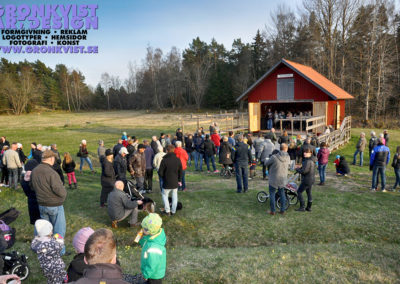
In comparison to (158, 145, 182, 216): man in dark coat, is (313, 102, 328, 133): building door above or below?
above

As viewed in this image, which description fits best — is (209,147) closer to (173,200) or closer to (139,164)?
(139,164)

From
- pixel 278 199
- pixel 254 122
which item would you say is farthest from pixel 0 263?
pixel 254 122

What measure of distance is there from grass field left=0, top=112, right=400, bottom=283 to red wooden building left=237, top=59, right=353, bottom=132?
10944 millimetres

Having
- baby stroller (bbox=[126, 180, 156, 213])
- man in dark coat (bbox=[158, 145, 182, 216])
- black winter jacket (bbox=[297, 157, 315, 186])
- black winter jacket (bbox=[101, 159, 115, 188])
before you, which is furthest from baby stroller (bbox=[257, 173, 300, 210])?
black winter jacket (bbox=[101, 159, 115, 188])

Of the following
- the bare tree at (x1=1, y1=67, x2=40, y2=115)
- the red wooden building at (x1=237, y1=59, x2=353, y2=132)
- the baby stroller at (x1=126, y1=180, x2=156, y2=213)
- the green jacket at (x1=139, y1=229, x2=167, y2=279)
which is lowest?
the baby stroller at (x1=126, y1=180, x2=156, y2=213)

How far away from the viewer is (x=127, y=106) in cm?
8375

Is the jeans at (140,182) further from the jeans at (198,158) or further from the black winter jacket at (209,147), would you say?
the jeans at (198,158)

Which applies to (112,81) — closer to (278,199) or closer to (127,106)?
(127,106)

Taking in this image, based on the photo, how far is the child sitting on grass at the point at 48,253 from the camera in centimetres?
404

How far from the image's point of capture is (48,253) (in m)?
4.05

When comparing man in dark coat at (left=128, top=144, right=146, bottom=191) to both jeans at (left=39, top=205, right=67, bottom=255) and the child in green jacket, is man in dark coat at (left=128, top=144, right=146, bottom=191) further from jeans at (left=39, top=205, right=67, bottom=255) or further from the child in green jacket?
the child in green jacket

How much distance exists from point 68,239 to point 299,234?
19.0 ft

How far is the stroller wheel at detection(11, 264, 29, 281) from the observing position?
4572 millimetres

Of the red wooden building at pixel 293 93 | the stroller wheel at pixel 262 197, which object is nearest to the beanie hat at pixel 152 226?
the stroller wheel at pixel 262 197
